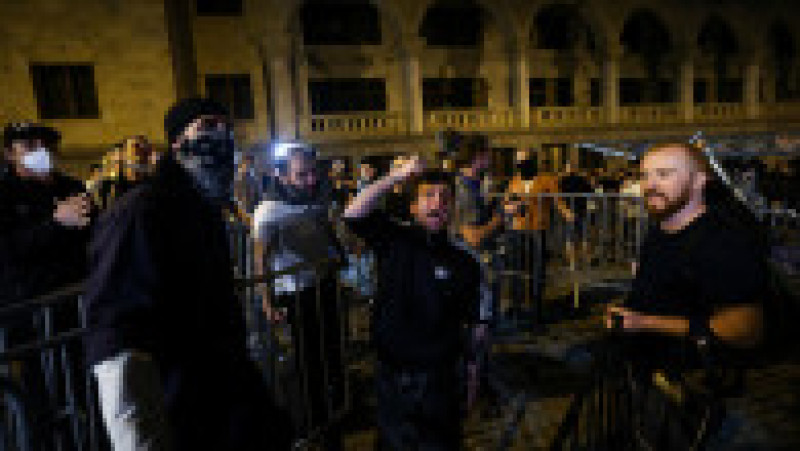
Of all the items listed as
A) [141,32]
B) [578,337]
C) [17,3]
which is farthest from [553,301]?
[17,3]

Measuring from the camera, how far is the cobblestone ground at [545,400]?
389 cm

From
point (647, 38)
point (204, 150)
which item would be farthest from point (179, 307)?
point (647, 38)

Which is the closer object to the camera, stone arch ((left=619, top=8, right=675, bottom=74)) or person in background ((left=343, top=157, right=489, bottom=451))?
person in background ((left=343, top=157, right=489, bottom=451))

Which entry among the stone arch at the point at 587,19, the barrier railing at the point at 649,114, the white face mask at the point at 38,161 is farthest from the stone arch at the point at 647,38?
the white face mask at the point at 38,161

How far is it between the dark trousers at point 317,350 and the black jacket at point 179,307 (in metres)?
1.57

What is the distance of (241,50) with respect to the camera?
23969mm

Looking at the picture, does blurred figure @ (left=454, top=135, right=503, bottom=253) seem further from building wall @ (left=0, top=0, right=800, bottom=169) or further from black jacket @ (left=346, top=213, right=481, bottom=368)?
building wall @ (left=0, top=0, right=800, bottom=169)

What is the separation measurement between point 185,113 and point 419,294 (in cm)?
152

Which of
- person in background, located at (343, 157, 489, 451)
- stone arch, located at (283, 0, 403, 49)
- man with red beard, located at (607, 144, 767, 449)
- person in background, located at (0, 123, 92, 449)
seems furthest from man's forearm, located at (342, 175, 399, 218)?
stone arch, located at (283, 0, 403, 49)

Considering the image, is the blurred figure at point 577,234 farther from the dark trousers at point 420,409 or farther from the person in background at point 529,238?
the dark trousers at point 420,409

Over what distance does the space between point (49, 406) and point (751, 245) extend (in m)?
3.38

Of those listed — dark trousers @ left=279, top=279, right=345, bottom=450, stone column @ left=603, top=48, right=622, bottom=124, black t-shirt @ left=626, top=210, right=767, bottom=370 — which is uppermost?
stone column @ left=603, top=48, right=622, bottom=124

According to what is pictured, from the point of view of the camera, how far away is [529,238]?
678cm

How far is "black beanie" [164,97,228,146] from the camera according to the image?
2.25 meters
